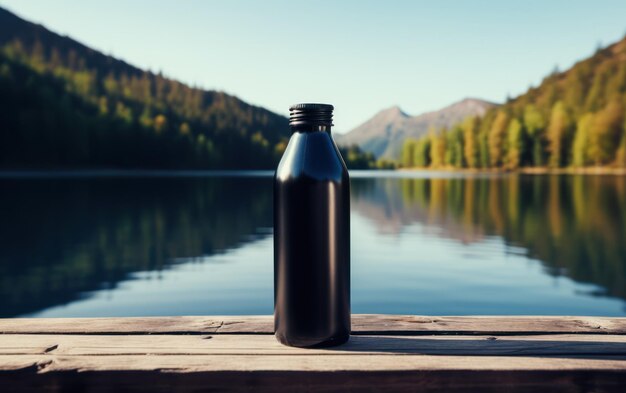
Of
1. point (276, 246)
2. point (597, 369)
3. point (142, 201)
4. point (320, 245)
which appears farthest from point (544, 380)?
point (142, 201)

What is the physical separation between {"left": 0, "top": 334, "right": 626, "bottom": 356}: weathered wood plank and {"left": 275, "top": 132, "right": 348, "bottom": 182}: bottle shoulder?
2.18ft

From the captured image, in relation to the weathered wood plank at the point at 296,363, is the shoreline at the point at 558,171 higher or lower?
higher

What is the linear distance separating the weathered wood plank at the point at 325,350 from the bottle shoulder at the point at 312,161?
0.66 m

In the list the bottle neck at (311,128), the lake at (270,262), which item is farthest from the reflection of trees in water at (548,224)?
the bottle neck at (311,128)

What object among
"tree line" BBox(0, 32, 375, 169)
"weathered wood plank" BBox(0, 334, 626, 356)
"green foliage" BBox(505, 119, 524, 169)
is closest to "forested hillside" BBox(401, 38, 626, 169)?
"green foliage" BBox(505, 119, 524, 169)

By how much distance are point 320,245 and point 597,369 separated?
105cm

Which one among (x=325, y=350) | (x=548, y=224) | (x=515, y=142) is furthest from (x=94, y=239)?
(x=515, y=142)

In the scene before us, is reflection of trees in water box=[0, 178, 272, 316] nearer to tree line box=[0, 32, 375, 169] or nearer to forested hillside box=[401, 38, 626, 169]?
tree line box=[0, 32, 375, 169]

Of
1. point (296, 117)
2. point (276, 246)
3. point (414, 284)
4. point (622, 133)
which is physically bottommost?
point (414, 284)

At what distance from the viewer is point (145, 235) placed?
26547mm

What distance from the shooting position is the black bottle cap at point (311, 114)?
7.07 feet

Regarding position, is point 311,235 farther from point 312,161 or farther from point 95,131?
point 95,131

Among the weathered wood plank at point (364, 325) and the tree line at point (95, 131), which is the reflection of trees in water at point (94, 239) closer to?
the weathered wood plank at point (364, 325)

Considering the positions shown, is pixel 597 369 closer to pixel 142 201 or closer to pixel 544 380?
pixel 544 380
